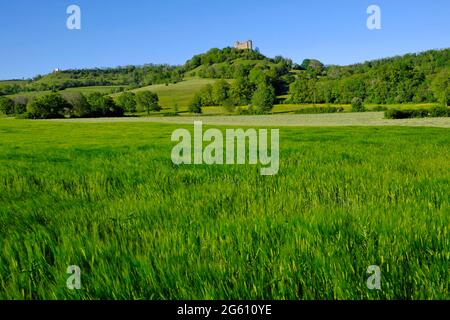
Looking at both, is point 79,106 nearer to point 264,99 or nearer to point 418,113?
point 264,99

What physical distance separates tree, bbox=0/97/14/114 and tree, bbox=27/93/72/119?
18551 mm

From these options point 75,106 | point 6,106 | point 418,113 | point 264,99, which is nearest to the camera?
point 418,113

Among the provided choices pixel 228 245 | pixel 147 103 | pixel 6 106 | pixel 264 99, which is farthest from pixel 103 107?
pixel 228 245

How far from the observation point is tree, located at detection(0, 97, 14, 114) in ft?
398

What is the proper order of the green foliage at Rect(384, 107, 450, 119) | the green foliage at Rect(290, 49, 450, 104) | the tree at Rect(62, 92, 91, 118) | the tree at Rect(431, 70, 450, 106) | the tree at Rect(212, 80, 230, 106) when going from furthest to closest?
1. the tree at Rect(212, 80, 230, 106)
2. the green foliage at Rect(290, 49, 450, 104)
3. the tree at Rect(62, 92, 91, 118)
4. the tree at Rect(431, 70, 450, 106)
5. the green foliage at Rect(384, 107, 450, 119)

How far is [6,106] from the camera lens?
12175 cm

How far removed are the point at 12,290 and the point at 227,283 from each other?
157 centimetres

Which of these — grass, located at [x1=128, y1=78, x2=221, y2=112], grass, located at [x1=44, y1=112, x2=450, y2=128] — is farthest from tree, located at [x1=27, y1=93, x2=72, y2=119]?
grass, located at [x1=128, y1=78, x2=221, y2=112]

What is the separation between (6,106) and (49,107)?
25431 millimetres

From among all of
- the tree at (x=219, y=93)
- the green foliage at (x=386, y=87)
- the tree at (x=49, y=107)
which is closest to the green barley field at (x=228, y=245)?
the tree at (x=49, y=107)

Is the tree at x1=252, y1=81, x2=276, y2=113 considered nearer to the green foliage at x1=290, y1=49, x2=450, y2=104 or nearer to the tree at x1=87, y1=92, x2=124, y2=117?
the green foliage at x1=290, y1=49, x2=450, y2=104

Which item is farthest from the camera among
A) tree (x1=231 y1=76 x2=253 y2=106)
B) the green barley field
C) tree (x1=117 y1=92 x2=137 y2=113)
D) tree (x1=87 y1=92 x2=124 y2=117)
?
tree (x1=231 y1=76 x2=253 y2=106)
